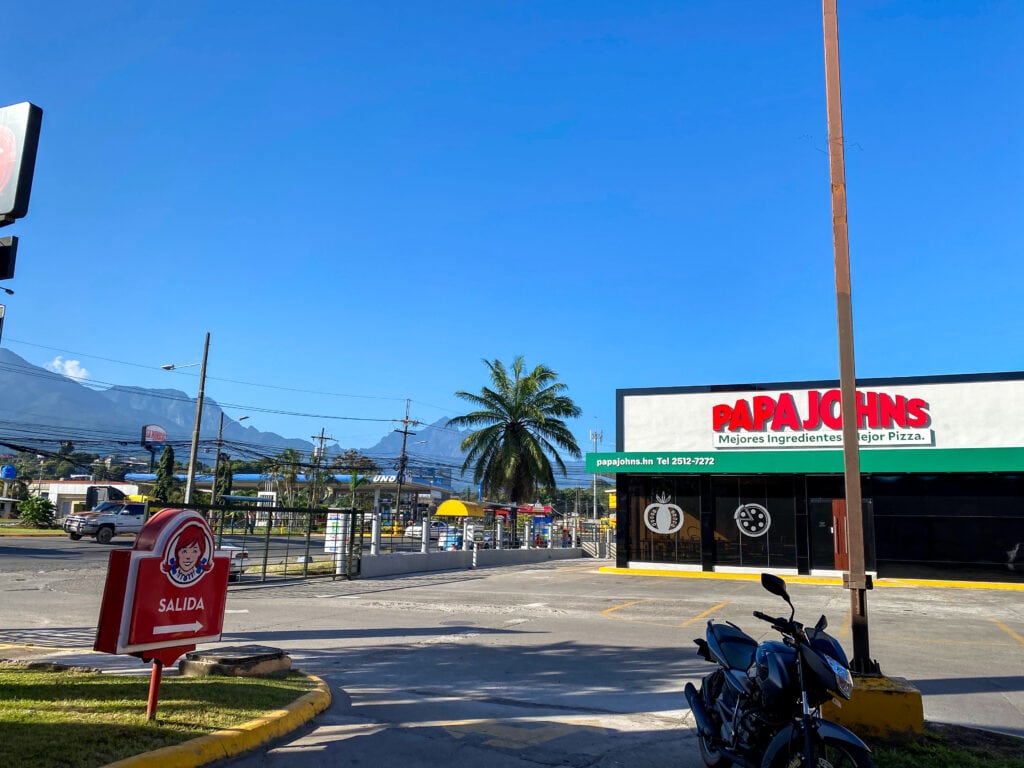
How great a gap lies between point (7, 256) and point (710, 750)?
24.3 feet

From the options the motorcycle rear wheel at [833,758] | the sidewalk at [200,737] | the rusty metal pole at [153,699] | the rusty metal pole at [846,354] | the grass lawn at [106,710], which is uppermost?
the rusty metal pole at [846,354]

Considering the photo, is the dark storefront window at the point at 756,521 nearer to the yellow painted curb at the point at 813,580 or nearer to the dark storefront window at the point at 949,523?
the yellow painted curb at the point at 813,580

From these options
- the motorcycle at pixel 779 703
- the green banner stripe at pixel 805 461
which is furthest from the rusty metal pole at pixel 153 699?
the green banner stripe at pixel 805 461

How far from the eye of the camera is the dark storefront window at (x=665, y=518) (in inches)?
1190

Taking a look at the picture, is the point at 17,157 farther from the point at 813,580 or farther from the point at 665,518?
the point at 665,518

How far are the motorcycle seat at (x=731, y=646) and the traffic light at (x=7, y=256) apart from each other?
273 inches

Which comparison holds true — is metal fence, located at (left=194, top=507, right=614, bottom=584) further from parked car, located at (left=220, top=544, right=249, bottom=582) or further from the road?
the road

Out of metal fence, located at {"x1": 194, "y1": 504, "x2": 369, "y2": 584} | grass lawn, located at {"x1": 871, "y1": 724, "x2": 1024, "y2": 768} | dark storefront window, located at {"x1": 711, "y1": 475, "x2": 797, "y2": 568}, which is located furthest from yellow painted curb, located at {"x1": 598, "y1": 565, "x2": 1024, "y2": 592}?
grass lawn, located at {"x1": 871, "y1": 724, "x2": 1024, "y2": 768}

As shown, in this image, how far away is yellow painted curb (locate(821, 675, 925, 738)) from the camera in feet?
20.4

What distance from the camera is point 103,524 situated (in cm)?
3466

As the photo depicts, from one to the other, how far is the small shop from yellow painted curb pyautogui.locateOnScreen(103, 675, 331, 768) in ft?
74.8

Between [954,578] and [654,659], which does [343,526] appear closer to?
[654,659]

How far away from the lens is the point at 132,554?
597 cm

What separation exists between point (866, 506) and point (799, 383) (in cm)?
495
